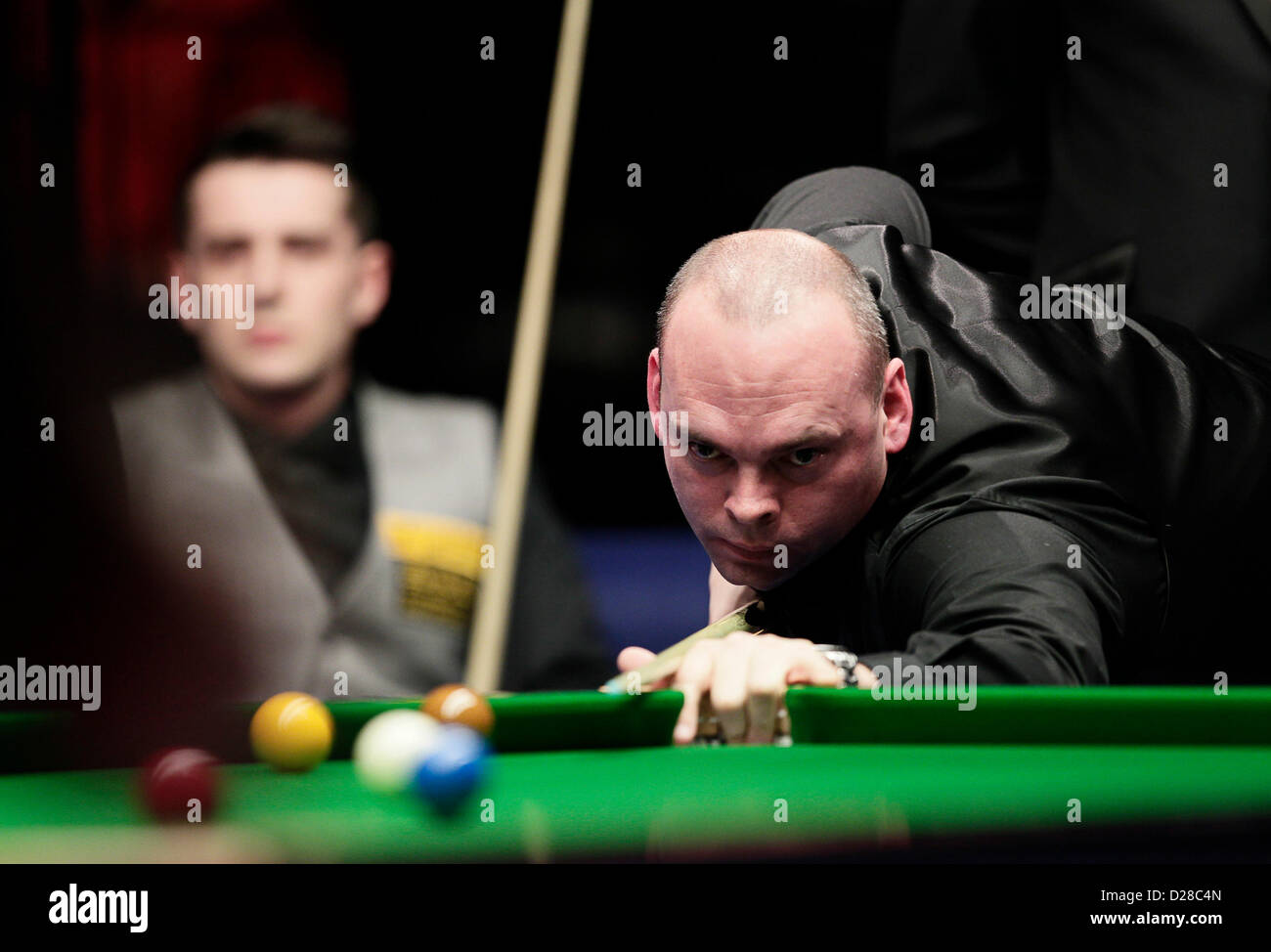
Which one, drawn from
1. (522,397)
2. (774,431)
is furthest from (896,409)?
(522,397)

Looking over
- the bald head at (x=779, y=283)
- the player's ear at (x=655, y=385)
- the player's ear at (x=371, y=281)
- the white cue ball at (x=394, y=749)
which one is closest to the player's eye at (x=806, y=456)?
the bald head at (x=779, y=283)

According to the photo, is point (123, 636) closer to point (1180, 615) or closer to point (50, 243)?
point (50, 243)

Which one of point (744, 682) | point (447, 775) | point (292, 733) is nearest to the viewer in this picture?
point (447, 775)

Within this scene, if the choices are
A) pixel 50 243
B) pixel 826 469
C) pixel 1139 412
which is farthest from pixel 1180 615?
pixel 50 243

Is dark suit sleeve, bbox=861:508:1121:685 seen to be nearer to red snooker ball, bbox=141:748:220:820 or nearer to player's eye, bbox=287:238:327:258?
red snooker ball, bbox=141:748:220:820

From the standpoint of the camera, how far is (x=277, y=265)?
213 inches

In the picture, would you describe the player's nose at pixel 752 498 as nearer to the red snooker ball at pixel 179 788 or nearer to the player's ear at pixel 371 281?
the red snooker ball at pixel 179 788

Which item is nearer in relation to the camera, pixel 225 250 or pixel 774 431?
pixel 774 431

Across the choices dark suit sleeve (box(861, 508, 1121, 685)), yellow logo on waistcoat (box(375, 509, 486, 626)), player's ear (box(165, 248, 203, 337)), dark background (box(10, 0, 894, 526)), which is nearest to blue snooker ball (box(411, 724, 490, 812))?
dark suit sleeve (box(861, 508, 1121, 685))

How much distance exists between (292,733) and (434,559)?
328 centimetres

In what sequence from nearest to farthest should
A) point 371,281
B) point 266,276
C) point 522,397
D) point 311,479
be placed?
point 522,397 → point 266,276 → point 311,479 → point 371,281

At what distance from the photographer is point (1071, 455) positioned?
265 cm

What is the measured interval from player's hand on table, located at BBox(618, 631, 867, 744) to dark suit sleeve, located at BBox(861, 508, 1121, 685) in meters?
0.11

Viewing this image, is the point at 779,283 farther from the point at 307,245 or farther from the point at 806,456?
the point at 307,245
